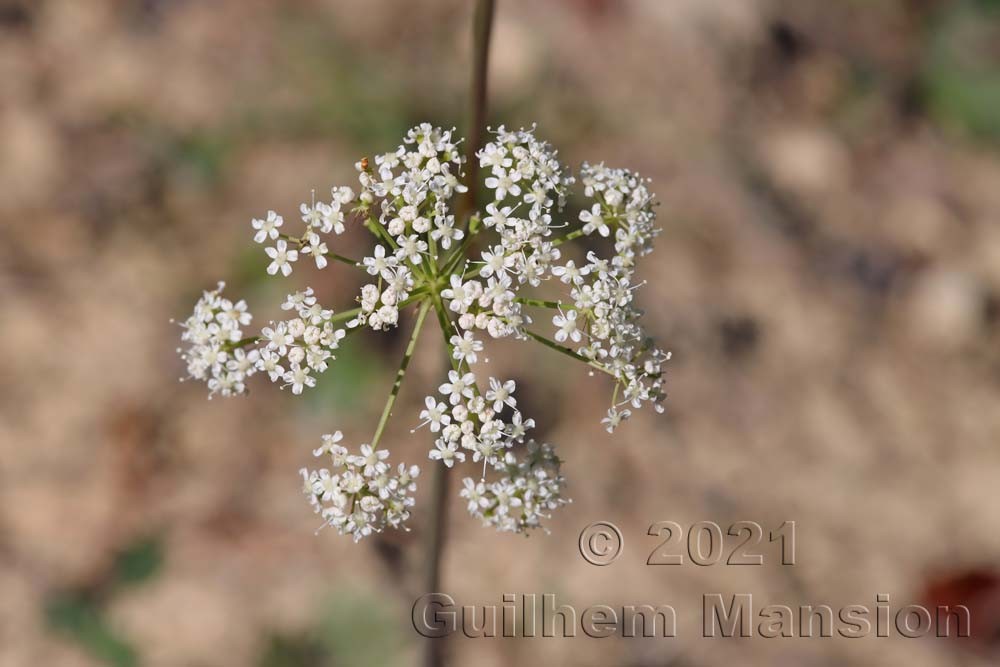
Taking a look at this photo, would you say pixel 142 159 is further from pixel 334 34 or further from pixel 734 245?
pixel 734 245

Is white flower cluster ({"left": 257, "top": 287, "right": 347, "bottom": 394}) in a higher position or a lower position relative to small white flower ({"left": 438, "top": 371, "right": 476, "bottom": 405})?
higher

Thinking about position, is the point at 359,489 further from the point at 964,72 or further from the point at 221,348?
the point at 964,72

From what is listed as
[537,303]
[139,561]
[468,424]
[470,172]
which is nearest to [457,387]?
[468,424]

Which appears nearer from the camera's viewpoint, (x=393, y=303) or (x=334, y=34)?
(x=393, y=303)

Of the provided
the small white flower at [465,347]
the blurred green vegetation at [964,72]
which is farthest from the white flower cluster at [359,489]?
the blurred green vegetation at [964,72]

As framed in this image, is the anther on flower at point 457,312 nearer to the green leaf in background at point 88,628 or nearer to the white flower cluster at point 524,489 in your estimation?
the white flower cluster at point 524,489

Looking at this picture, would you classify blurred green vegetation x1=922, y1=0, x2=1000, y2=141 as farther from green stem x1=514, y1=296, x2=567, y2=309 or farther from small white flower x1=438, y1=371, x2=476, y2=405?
small white flower x1=438, y1=371, x2=476, y2=405

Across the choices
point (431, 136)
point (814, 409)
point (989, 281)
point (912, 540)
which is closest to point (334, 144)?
point (431, 136)

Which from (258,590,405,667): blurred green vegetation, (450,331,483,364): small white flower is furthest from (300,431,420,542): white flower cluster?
(258,590,405,667): blurred green vegetation
